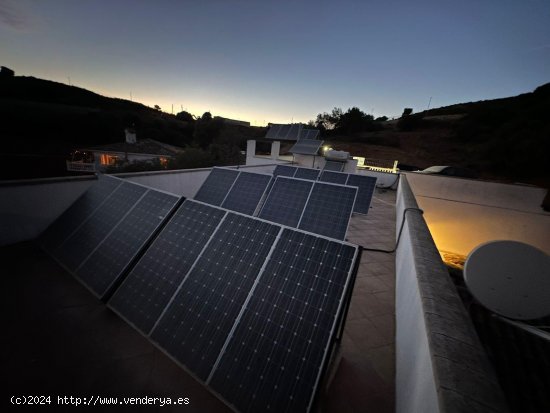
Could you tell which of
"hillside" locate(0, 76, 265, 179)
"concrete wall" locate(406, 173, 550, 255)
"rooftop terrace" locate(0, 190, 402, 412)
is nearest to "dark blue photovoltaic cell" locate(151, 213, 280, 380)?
"rooftop terrace" locate(0, 190, 402, 412)

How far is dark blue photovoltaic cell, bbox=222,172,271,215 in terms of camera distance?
300 inches

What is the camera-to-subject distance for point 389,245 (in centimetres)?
888

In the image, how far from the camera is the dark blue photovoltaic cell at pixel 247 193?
7.62m

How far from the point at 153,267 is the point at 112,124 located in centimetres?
6993

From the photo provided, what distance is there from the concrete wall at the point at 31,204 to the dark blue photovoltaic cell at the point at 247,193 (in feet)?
16.8

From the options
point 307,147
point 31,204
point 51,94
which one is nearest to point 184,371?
point 31,204

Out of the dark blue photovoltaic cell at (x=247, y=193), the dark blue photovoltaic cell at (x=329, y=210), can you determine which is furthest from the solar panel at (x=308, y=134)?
the dark blue photovoltaic cell at (x=329, y=210)

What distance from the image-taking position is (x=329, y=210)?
649 cm

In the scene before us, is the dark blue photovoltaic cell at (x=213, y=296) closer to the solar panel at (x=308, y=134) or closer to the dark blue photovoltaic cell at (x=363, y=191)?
the dark blue photovoltaic cell at (x=363, y=191)

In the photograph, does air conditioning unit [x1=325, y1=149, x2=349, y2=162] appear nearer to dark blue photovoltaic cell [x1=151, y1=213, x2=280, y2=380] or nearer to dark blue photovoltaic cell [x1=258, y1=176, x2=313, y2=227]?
dark blue photovoltaic cell [x1=258, y1=176, x2=313, y2=227]

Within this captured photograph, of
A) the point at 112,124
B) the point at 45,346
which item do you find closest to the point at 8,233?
the point at 45,346

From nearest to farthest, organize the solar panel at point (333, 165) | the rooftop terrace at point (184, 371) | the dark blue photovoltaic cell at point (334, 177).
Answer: the rooftop terrace at point (184, 371)
the dark blue photovoltaic cell at point (334, 177)
the solar panel at point (333, 165)

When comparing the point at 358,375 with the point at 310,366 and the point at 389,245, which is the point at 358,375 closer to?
the point at 310,366

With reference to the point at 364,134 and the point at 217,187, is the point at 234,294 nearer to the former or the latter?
the point at 217,187
